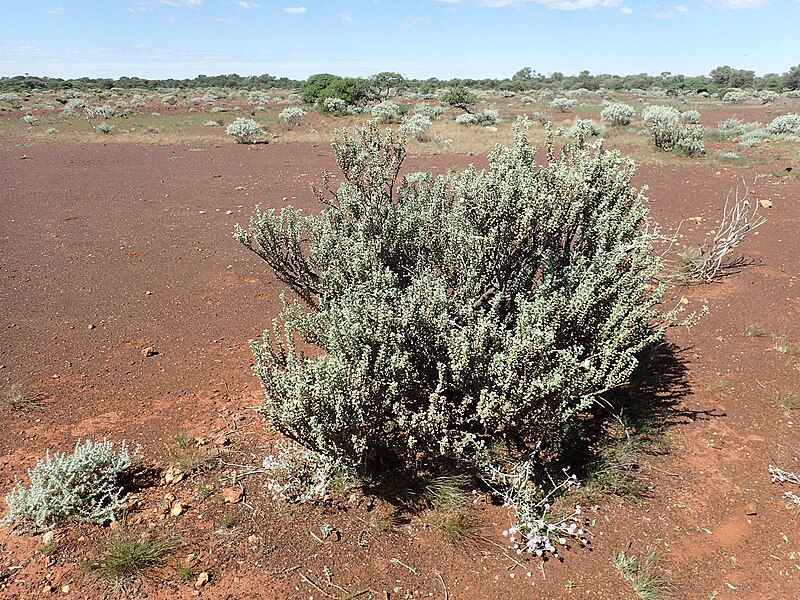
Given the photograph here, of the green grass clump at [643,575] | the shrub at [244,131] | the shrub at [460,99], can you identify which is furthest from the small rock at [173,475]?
the shrub at [460,99]

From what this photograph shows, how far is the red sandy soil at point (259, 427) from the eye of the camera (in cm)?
315

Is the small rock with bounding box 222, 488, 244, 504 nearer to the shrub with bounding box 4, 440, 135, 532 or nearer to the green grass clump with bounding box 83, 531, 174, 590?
the green grass clump with bounding box 83, 531, 174, 590

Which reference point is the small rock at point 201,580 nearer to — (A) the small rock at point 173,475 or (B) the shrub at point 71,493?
(B) the shrub at point 71,493

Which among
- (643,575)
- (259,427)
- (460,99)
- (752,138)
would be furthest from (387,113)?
(643,575)

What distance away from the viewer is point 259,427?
4570 mm

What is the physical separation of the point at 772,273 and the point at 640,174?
22.9 ft

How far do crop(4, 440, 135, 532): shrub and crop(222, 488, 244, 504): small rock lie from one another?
2.25 ft

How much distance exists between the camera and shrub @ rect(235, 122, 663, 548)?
3422 mm

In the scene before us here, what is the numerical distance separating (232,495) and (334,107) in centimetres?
3021

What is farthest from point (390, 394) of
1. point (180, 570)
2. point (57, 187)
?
point (57, 187)

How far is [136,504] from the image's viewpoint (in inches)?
144

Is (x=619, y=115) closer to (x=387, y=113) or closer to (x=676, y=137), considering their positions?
(x=676, y=137)

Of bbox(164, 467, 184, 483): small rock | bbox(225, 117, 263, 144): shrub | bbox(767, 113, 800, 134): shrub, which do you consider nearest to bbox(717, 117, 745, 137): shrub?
bbox(767, 113, 800, 134): shrub

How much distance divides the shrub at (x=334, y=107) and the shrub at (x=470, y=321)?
90.6ft
